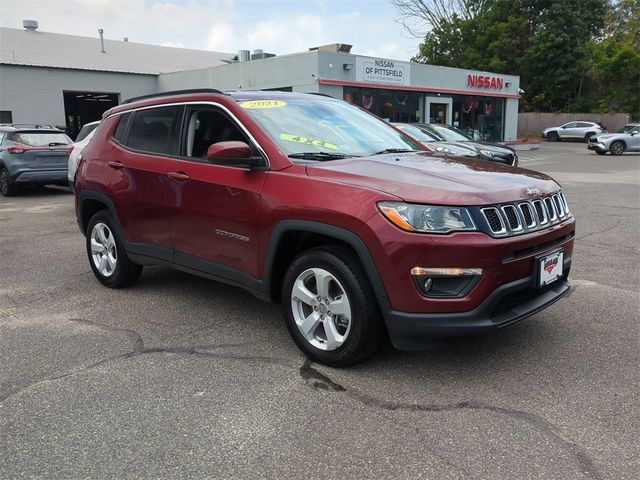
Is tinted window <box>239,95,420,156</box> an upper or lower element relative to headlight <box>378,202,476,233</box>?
upper

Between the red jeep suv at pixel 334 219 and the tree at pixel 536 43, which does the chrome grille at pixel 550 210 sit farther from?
the tree at pixel 536 43

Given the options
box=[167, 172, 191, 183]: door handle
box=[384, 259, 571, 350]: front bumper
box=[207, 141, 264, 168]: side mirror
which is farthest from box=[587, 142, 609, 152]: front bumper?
box=[207, 141, 264, 168]: side mirror

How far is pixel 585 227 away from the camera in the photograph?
27.6 ft

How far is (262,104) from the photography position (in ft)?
14.5

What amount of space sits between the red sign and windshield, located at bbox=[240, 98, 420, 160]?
25727mm

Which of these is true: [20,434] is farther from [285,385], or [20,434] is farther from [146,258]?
[146,258]

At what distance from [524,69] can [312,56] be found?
31799 mm

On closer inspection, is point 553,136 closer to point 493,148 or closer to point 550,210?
point 493,148

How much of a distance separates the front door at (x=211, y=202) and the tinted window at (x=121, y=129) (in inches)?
39.1

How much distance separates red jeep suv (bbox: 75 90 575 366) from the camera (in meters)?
3.24

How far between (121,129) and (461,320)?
3.74 meters

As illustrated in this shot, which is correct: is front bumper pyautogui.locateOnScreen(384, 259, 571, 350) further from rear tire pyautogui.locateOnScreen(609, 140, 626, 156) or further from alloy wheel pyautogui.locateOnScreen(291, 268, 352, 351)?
rear tire pyautogui.locateOnScreen(609, 140, 626, 156)

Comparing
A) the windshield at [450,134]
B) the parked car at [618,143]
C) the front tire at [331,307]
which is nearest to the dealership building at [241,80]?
the parked car at [618,143]

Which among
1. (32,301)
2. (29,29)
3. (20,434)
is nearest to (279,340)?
(20,434)
